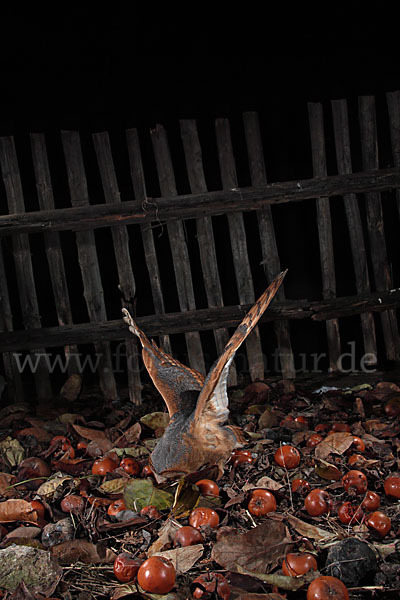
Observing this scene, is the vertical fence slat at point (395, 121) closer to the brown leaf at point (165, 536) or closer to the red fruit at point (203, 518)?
the red fruit at point (203, 518)

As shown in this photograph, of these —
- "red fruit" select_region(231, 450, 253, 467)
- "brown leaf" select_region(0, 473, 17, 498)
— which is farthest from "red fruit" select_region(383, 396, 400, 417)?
"brown leaf" select_region(0, 473, 17, 498)

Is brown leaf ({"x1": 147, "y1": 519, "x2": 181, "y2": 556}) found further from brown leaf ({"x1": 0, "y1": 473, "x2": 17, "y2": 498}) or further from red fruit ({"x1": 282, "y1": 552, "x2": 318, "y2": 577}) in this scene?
brown leaf ({"x1": 0, "y1": 473, "x2": 17, "y2": 498})

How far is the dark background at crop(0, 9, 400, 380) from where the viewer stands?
139 inches

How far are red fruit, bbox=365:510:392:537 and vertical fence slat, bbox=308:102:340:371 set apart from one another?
2.20 meters

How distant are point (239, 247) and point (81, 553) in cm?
258

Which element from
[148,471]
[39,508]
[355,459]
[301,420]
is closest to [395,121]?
[301,420]

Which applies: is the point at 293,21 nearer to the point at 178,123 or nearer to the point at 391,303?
the point at 178,123

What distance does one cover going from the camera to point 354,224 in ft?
13.1

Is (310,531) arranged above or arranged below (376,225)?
below

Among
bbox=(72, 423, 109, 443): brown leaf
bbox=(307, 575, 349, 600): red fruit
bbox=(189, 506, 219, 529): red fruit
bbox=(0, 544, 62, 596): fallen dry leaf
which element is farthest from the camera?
bbox=(72, 423, 109, 443): brown leaf

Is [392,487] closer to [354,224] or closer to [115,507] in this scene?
[115,507]

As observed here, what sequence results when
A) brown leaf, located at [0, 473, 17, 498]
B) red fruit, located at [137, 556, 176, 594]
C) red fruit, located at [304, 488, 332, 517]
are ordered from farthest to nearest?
brown leaf, located at [0, 473, 17, 498], red fruit, located at [304, 488, 332, 517], red fruit, located at [137, 556, 176, 594]

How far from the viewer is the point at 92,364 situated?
4.25m

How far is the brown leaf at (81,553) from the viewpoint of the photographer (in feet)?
6.16
